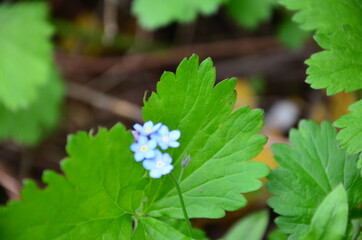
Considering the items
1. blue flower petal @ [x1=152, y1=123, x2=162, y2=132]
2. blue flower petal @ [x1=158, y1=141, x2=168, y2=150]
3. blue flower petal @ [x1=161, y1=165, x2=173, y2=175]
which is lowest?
blue flower petal @ [x1=161, y1=165, x2=173, y2=175]

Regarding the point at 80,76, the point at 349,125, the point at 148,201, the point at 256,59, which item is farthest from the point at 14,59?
the point at 349,125

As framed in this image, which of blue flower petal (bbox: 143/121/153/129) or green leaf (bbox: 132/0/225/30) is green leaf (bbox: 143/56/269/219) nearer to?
blue flower petal (bbox: 143/121/153/129)

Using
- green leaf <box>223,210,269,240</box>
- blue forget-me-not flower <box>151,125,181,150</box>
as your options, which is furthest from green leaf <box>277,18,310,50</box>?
blue forget-me-not flower <box>151,125,181,150</box>

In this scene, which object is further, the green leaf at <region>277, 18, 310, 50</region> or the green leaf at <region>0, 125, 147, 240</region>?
the green leaf at <region>277, 18, 310, 50</region>

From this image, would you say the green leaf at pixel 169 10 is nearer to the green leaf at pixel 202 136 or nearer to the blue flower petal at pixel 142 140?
the green leaf at pixel 202 136

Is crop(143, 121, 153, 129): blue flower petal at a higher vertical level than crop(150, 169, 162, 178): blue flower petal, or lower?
higher

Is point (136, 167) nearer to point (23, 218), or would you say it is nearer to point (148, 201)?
point (148, 201)

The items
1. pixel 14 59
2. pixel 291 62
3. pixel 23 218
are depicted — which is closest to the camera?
pixel 23 218

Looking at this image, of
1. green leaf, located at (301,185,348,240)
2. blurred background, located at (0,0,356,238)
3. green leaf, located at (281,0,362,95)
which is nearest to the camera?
green leaf, located at (301,185,348,240)

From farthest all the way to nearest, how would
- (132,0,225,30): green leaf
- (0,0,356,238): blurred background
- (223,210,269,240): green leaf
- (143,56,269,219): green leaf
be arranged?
(0,0,356,238): blurred background → (132,0,225,30): green leaf → (223,210,269,240): green leaf → (143,56,269,219): green leaf

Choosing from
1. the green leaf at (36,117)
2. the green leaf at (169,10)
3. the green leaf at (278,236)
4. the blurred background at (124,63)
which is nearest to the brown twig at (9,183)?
the blurred background at (124,63)
